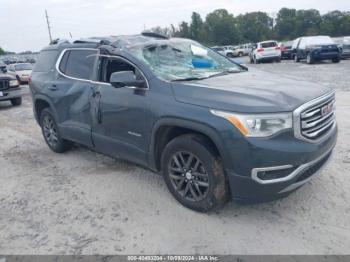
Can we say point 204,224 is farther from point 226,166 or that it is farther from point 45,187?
point 45,187

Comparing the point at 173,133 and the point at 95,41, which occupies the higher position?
the point at 95,41

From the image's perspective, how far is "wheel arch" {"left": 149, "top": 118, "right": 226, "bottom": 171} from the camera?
3256mm

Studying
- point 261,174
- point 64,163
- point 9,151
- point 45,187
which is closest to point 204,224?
point 261,174

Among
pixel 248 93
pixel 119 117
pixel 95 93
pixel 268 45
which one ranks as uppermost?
pixel 248 93

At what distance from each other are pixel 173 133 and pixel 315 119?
1.45 metres

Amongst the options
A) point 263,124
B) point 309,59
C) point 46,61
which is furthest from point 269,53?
point 263,124

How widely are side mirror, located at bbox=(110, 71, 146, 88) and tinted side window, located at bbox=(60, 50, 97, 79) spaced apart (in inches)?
44.4

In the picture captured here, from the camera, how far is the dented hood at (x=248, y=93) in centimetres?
314

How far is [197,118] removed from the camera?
3348 mm

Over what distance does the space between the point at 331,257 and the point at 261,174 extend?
0.87 meters

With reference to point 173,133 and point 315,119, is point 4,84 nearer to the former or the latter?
point 173,133

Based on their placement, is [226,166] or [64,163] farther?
→ [64,163]

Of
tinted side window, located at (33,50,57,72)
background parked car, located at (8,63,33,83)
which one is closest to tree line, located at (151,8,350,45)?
background parked car, located at (8,63,33,83)

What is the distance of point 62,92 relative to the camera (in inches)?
210
